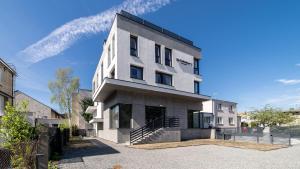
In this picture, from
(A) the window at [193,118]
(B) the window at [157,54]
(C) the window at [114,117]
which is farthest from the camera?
(A) the window at [193,118]

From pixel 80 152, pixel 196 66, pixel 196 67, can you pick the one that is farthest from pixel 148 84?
pixel 80 152

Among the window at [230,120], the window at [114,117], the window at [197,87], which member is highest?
the window at [197,87]

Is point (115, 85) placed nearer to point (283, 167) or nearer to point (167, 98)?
point (167, 98)

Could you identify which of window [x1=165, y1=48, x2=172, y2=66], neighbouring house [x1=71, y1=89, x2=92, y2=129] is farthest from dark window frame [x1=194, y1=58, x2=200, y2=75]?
neighbouring house [x1=71, y1=89, x2=92, y2=129]

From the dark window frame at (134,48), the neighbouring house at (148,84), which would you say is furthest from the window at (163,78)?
the dark window frame at (134,48)

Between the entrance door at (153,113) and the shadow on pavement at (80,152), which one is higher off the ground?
the entrance door at (153,113)

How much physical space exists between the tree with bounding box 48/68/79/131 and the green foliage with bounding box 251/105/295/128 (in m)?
42.4

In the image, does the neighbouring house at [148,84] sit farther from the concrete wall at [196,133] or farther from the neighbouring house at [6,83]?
Answer: the neighbouring house at [6,83]

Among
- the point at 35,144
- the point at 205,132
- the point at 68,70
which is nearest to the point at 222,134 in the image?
the point at 205,132

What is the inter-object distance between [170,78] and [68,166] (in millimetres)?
19130

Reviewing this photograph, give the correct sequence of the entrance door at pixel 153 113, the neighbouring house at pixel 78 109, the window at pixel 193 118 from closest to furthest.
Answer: the entrance door at pixel 153 113, the window at pixel 193 118, the neighbouring house at pixel 78 109

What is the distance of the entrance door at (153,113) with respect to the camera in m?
23.0

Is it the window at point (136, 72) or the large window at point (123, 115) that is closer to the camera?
the large window at point (123, 115)

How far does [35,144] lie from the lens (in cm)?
721
